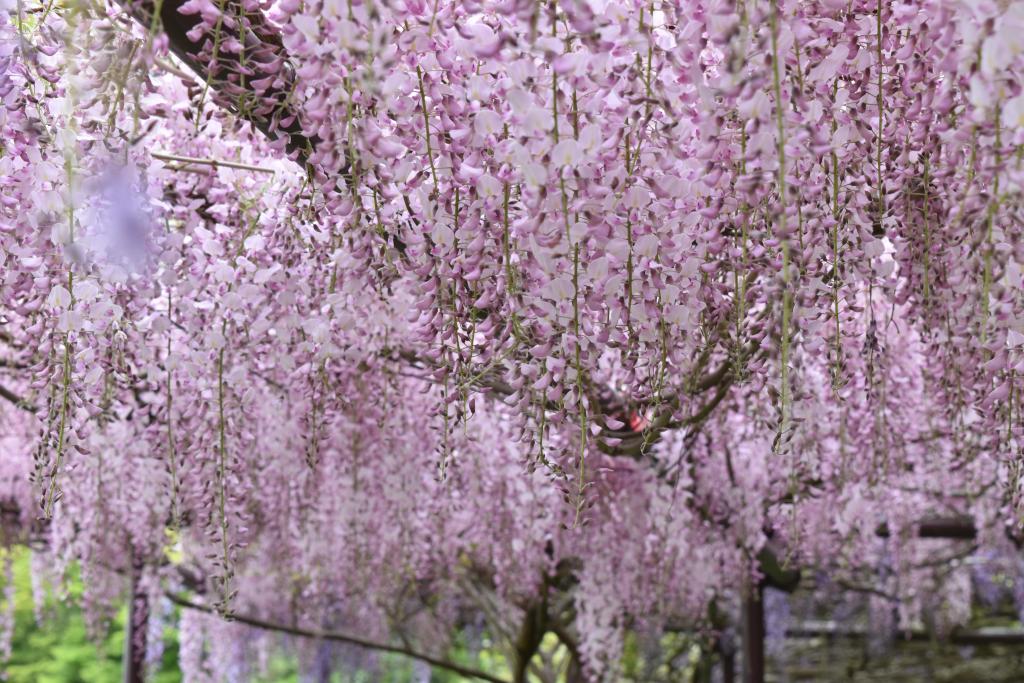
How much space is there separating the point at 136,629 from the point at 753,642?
380cm

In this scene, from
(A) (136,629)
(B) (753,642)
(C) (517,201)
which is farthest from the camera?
(A) (136,629)

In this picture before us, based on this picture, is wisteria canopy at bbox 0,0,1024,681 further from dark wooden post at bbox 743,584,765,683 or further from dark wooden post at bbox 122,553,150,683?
dark wooden post at bbox 122,553,150,683

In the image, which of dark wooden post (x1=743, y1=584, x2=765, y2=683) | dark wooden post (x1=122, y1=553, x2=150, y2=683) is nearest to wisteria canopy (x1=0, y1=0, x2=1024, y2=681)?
dark wooden post (x1=743, y1=584, x2=765, y2=683)

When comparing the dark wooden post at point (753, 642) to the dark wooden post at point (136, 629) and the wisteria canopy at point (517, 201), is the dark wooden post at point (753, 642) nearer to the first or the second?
the wisteria canopy at point (517, 201)

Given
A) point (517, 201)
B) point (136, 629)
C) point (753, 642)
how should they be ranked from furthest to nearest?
point (136, 629)
point (753, 642)
point (517, 201)

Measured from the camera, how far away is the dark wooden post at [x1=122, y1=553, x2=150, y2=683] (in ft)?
20.4

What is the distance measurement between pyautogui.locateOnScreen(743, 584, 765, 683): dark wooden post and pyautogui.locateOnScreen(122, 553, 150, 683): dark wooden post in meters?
3.57

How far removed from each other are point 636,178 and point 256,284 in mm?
1210

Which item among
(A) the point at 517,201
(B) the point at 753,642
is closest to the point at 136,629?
(B) the point at 753,642

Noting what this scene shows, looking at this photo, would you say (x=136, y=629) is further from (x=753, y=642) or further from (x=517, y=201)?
(x=517, y=201)

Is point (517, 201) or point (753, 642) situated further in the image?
point (753, 642)

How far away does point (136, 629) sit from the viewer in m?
6.61

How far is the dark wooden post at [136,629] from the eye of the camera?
6227 mm

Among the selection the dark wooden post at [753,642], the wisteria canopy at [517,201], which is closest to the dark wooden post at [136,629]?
the wisteria canopy at [517,201]
